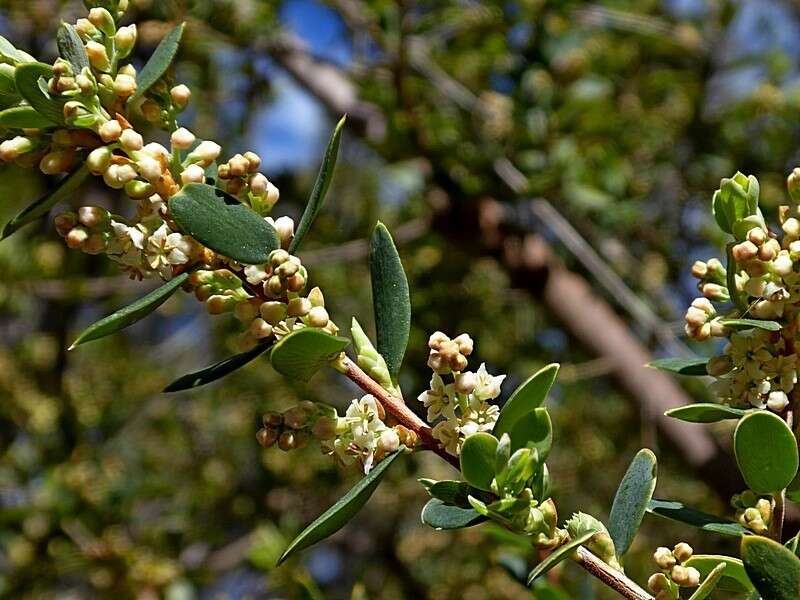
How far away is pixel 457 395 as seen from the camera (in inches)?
23.7

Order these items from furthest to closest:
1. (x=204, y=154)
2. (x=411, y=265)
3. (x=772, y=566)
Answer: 1. (x=411, y=265)
2. (x=204, y=154)
3. (x=772, y=566)

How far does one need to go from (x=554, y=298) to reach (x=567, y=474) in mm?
610

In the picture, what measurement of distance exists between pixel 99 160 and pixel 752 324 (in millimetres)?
437

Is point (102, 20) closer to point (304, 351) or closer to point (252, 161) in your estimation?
point (252, 161)

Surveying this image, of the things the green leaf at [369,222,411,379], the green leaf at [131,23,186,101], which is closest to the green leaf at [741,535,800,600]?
the green leaf at [369,222,411,379]

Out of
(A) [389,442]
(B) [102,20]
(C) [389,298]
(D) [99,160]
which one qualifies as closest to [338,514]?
(A) [389,442]

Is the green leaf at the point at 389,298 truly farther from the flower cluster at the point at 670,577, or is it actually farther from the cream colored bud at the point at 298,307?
the flower cluster at the point at 670,577

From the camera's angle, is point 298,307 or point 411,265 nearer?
point 298,307

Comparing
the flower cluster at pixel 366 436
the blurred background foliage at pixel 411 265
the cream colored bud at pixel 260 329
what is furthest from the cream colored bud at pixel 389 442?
the blurred background foliage at pixel 411 265

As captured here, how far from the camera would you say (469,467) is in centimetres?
54

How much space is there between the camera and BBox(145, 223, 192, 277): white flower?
0.58 metres

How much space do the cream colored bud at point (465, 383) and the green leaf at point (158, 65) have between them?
29 cm

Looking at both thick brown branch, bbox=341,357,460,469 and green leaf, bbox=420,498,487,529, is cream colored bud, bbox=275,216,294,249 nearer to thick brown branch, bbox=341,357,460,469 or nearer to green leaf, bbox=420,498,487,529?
thick brown branch, bbox=341,357,460,469

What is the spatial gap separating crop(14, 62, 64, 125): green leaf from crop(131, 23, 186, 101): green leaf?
55 millimetres
